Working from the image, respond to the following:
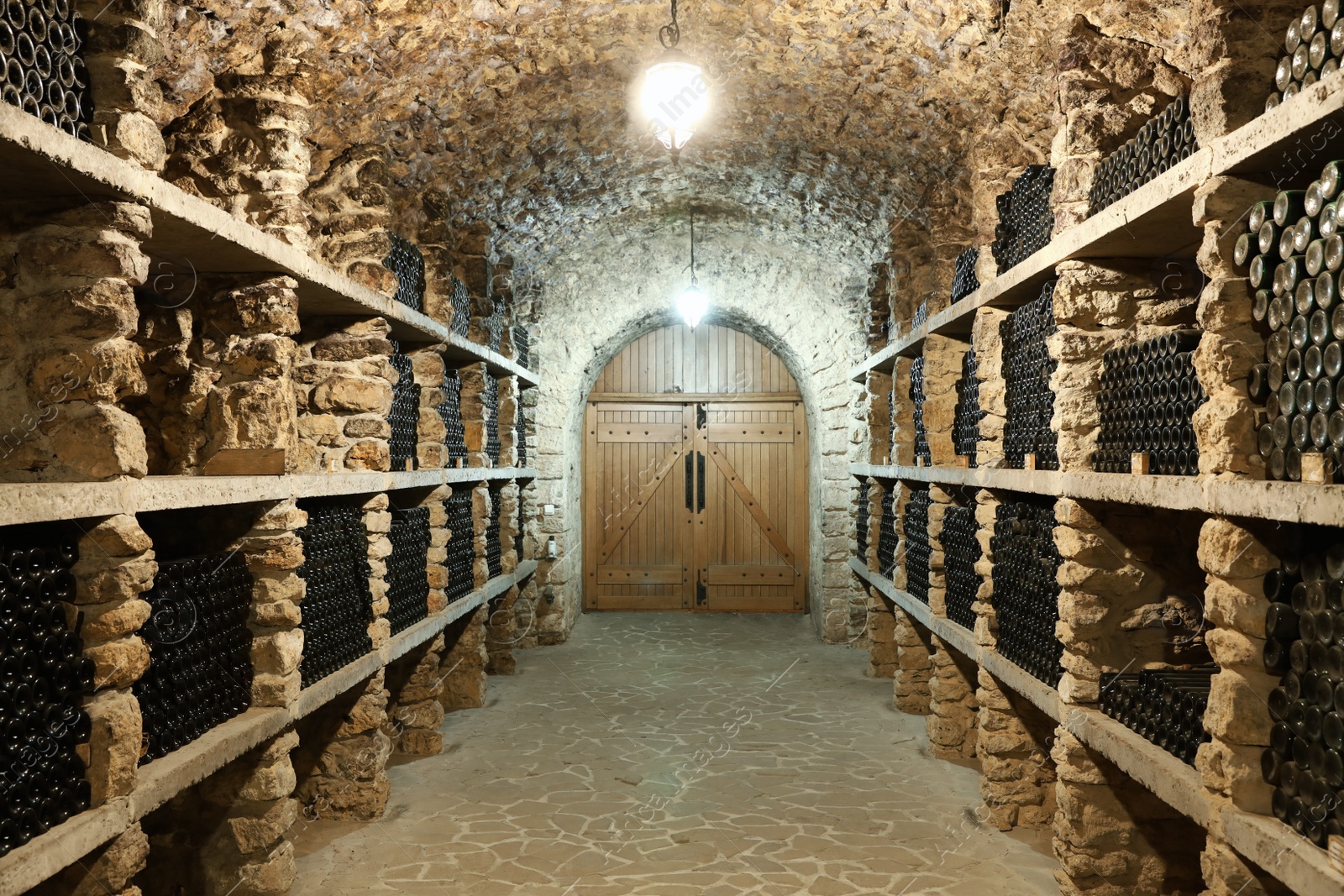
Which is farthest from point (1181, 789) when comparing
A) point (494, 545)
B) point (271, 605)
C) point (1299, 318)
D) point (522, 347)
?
point (522, 347)

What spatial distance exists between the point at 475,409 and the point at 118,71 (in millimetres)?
5018

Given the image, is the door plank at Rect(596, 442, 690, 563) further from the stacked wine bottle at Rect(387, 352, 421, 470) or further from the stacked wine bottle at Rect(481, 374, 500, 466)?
the stacked wine bottle at Rect(387, 352, 421, 470)

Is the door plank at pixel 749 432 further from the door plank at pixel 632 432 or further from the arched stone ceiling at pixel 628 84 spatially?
the arched stone ceiling at pixel 628 84

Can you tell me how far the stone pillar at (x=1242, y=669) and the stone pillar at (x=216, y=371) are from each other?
374 centimetres

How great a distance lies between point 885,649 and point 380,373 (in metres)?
5.50

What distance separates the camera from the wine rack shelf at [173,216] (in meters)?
2.66

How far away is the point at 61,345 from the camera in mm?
3068

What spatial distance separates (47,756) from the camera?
2895mm

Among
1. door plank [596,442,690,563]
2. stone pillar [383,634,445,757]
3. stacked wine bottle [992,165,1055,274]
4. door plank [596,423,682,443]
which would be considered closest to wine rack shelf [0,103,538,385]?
stone pillar [383,634,445,757]


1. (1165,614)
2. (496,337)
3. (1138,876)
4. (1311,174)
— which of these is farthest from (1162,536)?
(496,337)

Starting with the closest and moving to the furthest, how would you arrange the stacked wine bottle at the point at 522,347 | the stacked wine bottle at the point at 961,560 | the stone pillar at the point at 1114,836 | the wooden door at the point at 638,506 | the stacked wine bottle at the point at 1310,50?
1. the stacked wine bottle at the point at 1310,50
2. the stone pillar at the point at 1114,836
3. the stacked wine bottle at the point at 961,560
4. the stacked wine bottle at the point at 522,347
5. the wooden door at the point at 638,506

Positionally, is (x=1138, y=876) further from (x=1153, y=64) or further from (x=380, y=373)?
(x=380, y=373)

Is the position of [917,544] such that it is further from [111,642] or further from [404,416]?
[111,642]

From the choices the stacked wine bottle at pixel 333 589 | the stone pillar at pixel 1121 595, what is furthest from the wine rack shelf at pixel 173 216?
the stone pillar at pixel 1121 595
